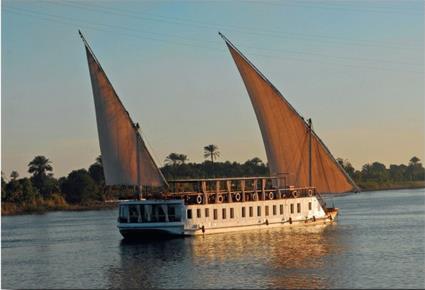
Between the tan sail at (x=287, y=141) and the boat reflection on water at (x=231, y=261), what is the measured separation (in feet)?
29.4

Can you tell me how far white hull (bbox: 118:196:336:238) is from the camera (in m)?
58.8

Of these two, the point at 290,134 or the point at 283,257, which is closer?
the point at 283,257

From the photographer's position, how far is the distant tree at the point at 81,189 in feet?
429

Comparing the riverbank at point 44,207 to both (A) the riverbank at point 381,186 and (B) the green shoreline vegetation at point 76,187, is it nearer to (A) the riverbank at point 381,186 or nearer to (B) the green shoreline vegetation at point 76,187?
(B) the green shoreline vegetation at point 76,187

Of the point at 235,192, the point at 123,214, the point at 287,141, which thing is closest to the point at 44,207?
the point at 287,141

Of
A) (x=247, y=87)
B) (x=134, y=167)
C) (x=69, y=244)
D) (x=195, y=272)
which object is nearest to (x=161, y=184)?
(x=134, y=167)

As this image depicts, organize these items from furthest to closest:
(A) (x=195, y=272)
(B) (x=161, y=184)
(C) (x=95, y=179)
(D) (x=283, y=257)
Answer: (C) (x=95, y=179)
(B) (x=161, y=184)
(D) (x=283, y=257)
(A) (x=195, y=272)

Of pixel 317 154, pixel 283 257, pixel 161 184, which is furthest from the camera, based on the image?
pixel 317 154

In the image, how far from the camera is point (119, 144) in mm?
61906

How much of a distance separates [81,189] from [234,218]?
72.0m

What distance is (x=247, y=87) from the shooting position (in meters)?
70.5

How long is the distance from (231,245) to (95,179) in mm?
92753

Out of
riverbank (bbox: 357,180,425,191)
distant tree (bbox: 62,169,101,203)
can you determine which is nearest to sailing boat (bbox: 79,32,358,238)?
distant tree (bbox: 62,169,101,203)

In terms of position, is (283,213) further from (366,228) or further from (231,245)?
(231,245)
